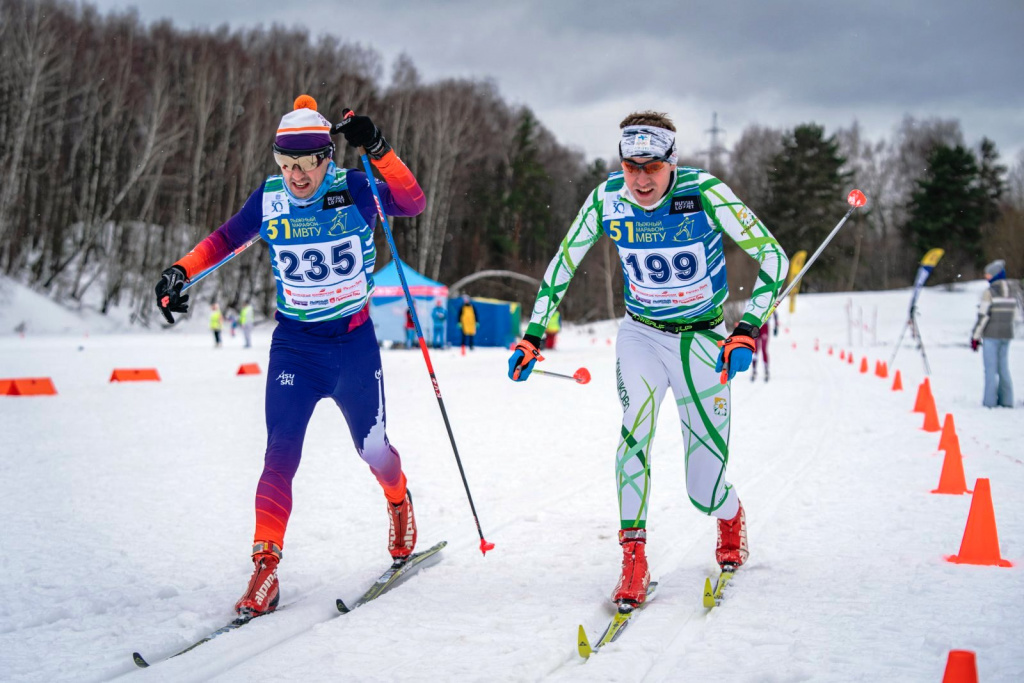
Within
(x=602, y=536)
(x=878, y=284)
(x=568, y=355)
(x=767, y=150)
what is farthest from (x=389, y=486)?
(x=878, y=284)

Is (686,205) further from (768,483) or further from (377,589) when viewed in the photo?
(768,483)

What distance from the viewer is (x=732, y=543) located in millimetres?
4180

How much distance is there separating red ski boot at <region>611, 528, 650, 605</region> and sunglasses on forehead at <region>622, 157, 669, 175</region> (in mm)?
1661

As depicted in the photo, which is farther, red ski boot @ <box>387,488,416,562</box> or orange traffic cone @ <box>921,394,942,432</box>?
orange traffic cone @ <box>921,394,942,432</box>

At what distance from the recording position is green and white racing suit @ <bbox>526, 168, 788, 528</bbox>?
3830 millimetres

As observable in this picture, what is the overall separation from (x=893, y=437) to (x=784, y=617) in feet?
19.9

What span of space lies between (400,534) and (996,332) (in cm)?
950

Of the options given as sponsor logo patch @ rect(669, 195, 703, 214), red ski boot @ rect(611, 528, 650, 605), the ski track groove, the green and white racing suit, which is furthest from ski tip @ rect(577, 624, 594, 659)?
sponsor logo patch @ rect(669, 195, 703, 214)

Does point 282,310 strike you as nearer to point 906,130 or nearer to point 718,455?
point 718,455

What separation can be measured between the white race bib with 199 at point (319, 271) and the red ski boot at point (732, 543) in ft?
7.32

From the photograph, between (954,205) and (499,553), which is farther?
(954,205)

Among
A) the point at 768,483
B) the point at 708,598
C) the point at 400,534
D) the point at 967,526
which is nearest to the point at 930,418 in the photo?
the point at 768,483

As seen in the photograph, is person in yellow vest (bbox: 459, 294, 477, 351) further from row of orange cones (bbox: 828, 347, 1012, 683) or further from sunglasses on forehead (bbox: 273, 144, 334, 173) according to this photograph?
sunglasses on forehead (bbox: 273, 144, 334, 173)

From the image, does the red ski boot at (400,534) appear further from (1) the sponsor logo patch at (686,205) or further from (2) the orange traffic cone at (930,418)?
(2) the orange traffic cone at (930,418)
